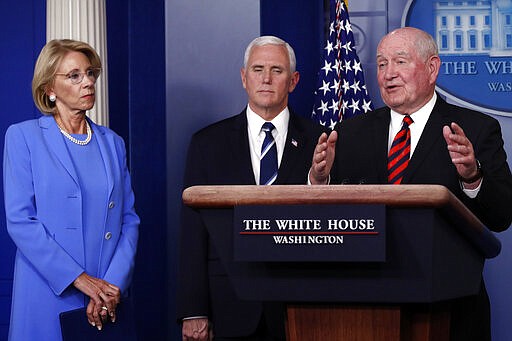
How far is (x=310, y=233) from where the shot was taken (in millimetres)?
1540

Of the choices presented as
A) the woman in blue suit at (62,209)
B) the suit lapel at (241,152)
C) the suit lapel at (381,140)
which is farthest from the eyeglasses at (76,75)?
the suit lapel at (381,140)

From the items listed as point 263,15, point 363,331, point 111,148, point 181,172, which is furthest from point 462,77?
point 363,331

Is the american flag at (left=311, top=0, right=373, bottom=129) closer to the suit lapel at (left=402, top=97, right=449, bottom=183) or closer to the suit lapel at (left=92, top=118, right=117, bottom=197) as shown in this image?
the suit lapel at (left=92, top=118, right=117, bottom=197)

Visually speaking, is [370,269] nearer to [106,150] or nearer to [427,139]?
[427,139]

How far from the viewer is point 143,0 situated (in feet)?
15.3

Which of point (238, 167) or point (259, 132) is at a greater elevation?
point (259, 132)

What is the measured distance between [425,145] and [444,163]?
0.07m

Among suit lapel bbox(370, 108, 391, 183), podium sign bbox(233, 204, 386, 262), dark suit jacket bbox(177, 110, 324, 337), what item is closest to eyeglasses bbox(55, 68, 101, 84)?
dark suit jacket bbox(177, 110, 324, 337)

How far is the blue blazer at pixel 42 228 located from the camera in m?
2.98

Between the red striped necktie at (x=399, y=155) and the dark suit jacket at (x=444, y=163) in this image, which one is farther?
the red striped necktie at (x=399, y=155)

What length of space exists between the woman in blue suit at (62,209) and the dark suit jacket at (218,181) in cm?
26

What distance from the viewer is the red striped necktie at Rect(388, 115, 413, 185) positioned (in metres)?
2.30

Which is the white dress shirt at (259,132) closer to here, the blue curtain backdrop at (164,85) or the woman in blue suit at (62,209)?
the woman in blue suit at (62,209)

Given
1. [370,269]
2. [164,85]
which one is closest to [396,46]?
[370,269]
